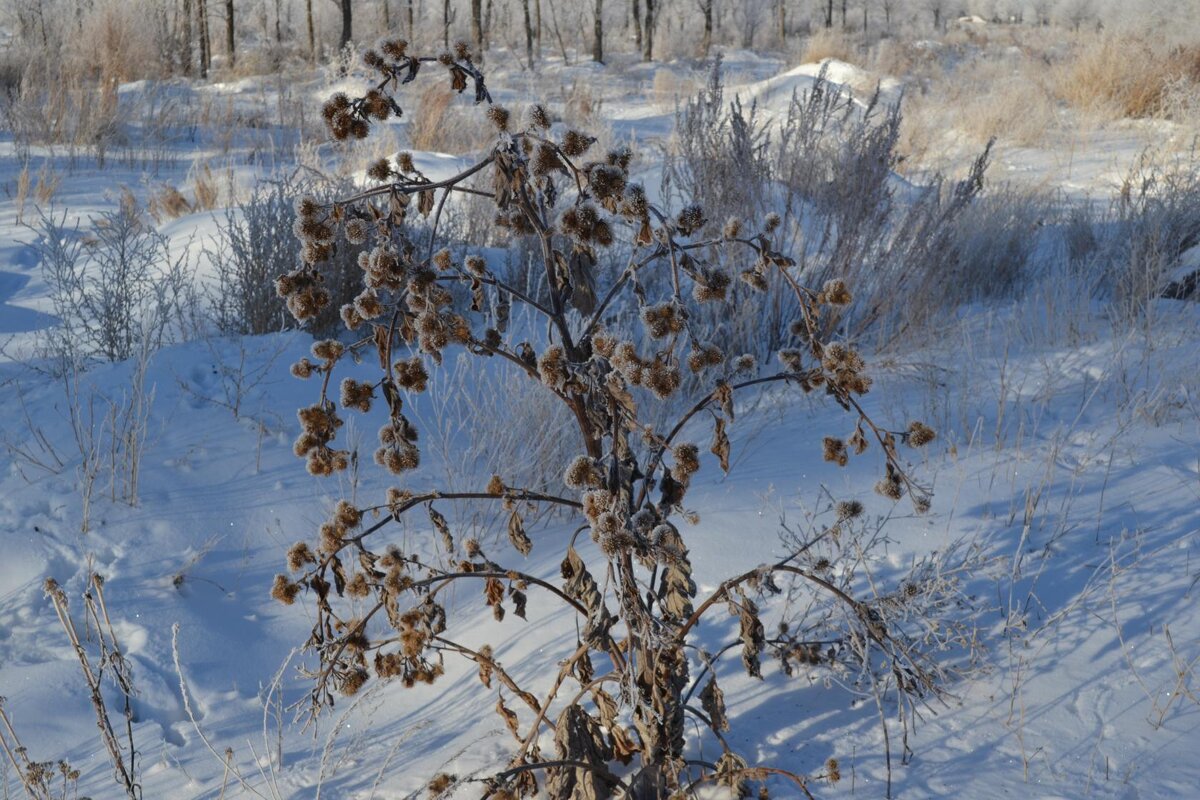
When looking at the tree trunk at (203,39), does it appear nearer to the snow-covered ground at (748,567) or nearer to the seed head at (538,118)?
the snow-covered ground at (748,567)

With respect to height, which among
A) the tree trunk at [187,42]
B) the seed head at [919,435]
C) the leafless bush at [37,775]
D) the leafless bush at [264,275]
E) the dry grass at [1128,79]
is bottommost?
the leafless bush at [37,775]

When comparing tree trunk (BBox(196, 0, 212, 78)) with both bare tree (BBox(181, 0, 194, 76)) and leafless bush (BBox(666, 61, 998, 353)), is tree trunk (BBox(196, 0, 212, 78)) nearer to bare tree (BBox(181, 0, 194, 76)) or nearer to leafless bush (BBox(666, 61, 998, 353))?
bare tree (BBox(181, 0, 194, 76))

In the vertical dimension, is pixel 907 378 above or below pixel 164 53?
below

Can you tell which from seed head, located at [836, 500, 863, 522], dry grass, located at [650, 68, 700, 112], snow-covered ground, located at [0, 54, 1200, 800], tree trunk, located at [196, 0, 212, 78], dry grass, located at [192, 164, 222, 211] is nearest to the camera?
seed head, located at [836, 500, 863, 522]

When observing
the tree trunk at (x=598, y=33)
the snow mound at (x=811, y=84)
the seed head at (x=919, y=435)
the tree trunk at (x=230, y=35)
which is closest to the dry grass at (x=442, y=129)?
the snow mound at (x=811, y=84)

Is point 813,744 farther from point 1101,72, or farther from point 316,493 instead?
point 1101,72

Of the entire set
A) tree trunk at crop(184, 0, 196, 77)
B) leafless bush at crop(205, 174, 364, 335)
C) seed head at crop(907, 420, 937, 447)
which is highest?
tree trunk at crop(184, 0, 196, 77)

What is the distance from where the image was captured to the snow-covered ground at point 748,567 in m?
1.94

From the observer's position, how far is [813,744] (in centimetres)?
198

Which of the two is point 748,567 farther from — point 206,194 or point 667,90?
point 667,90

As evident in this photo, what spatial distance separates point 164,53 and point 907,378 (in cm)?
1601

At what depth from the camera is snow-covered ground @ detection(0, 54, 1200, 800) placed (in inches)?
76.5

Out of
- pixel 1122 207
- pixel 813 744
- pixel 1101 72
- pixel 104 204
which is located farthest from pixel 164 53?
pixel 813 744

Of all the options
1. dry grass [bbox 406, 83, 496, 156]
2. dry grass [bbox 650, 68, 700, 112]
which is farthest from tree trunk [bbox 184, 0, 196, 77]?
dry grass [bbox 406, 83, 496, 156]
